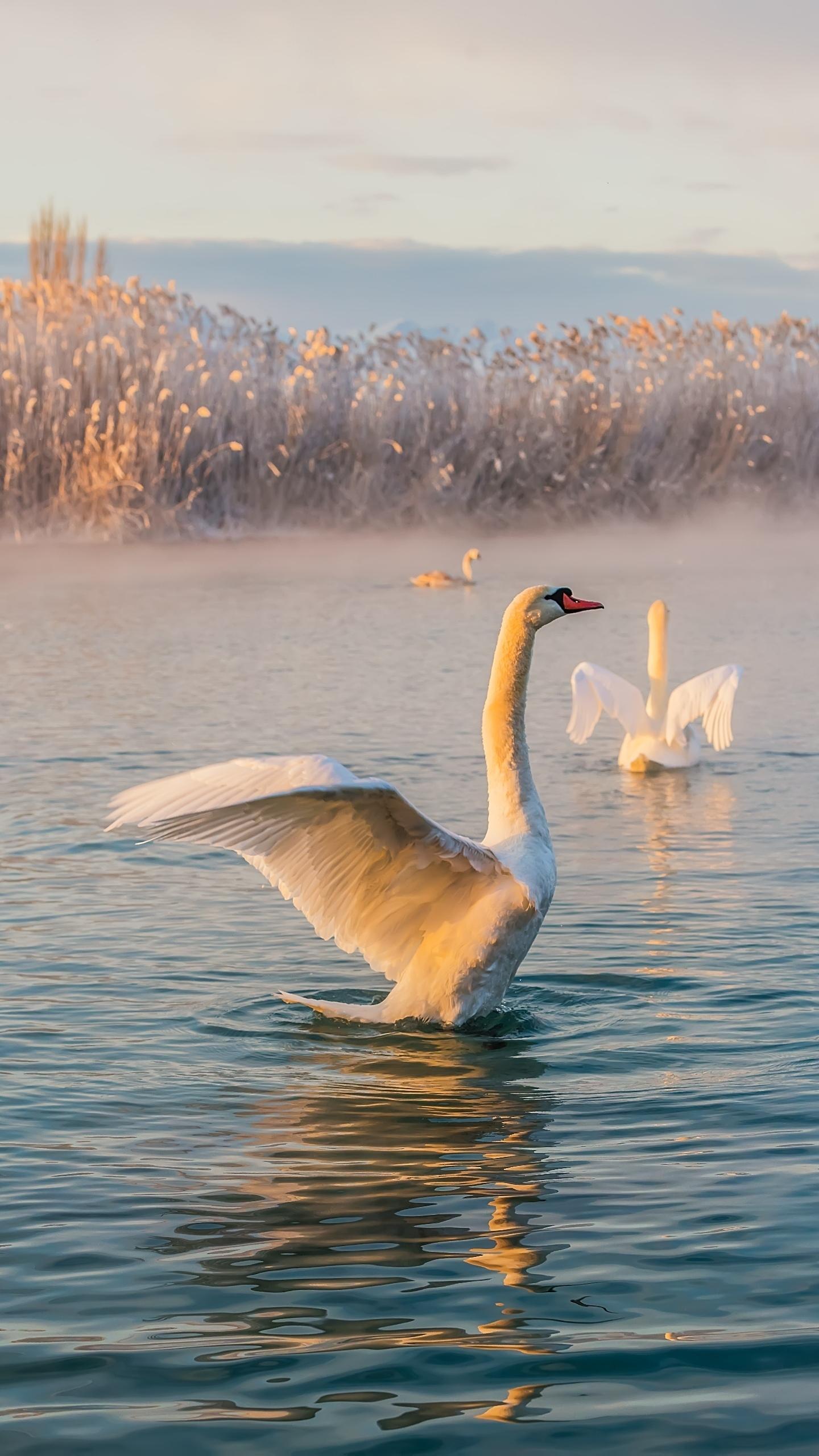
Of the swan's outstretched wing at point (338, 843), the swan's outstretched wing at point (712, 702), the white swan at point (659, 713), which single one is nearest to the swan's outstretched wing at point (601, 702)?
the white swan at point (659, 713)

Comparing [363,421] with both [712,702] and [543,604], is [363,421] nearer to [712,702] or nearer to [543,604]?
[712,702]

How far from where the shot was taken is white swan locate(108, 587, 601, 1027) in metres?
5.59

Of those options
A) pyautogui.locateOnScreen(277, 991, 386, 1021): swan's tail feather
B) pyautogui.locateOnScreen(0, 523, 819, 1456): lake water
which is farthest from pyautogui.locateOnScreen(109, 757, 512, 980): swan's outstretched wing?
pyautogui.locateOnScreen(0, 523, 819, 1456): lake water

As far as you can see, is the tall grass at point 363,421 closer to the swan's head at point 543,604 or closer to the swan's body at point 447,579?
the swan's body at point 447,579

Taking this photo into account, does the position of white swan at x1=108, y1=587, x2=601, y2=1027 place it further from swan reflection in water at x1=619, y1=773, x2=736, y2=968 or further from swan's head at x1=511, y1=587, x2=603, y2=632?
swan reflection in water at x1=619, y1=773, x2=736, y2=968

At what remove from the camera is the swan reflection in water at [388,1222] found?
3777 millimetres

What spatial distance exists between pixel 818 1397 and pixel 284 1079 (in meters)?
2.39

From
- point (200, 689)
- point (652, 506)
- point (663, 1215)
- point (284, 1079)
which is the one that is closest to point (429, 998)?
point (284, 1079)

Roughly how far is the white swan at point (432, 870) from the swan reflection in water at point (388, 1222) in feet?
0.73

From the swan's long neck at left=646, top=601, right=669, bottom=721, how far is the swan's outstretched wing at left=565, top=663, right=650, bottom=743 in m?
0.09

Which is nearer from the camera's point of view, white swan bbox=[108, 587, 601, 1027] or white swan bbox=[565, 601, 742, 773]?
white swan bbox=[108, 587, 601, 1027]

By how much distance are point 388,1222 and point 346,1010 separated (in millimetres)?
1687

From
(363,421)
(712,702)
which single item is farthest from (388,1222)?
(363,421)

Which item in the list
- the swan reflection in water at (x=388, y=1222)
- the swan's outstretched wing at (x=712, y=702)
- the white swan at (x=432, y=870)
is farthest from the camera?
the swan's outstretched wing at (x=712, y=702)
